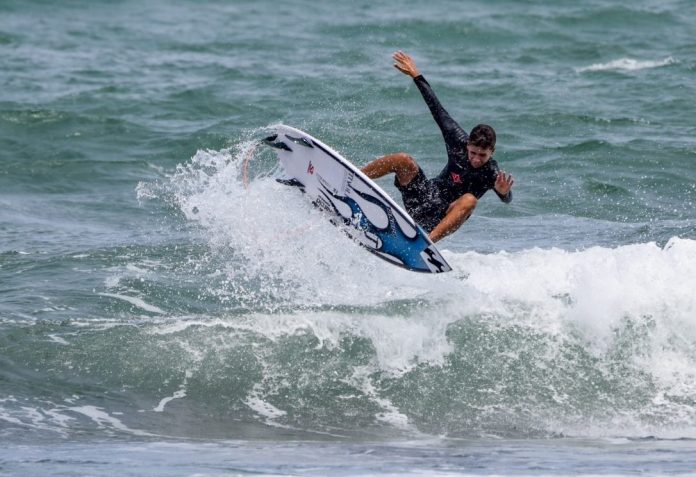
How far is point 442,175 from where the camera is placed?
33.3 ft

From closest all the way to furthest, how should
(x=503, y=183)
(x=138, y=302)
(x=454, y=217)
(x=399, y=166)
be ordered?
(x=503, y=183) < (x=454, y=217) < (x=399, y=166) < (x=138, y=302)

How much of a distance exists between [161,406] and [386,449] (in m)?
1.99

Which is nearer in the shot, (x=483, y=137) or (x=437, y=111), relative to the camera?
(x=483, y=137)

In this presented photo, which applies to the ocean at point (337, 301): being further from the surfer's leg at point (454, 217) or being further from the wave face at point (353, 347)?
the surfer's leg at point (454, 217)

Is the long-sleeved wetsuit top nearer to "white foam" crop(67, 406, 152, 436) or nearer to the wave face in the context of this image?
the wave face

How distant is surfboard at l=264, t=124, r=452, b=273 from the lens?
9.55 meters

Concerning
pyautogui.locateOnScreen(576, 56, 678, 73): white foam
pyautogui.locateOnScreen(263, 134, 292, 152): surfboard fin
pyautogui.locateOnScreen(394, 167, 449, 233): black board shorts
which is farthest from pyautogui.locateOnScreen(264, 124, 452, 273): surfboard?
pyautogui.locateOnScreen(576, 56, 678, 73): white foam

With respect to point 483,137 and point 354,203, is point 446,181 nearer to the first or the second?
point 483,137

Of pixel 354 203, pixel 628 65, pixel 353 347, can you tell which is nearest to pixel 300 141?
pixel 354 203

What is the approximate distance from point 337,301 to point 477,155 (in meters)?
1.85

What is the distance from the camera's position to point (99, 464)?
715 cm

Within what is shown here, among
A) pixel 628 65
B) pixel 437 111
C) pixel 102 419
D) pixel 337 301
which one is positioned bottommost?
pixel 102 419

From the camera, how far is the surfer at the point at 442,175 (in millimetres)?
9953

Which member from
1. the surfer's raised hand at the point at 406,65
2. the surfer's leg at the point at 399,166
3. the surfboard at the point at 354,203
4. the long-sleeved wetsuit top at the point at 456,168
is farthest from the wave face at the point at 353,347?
the surfer's raised hand at the point at 406,65
